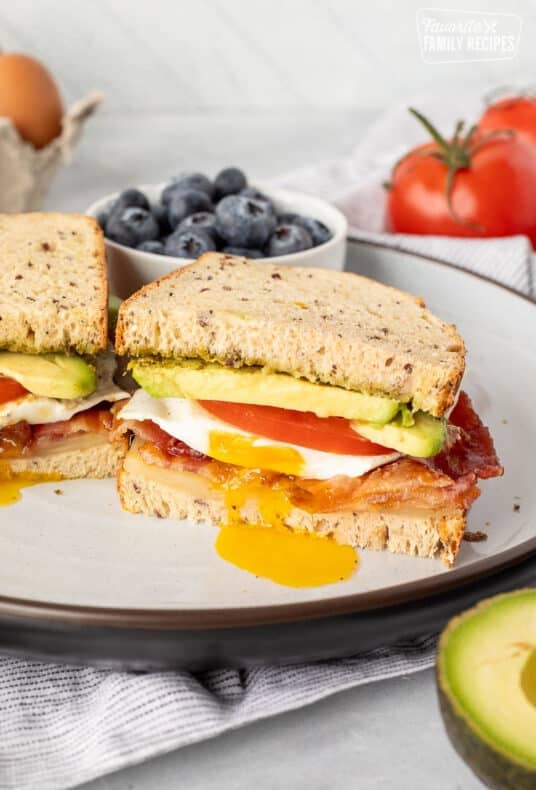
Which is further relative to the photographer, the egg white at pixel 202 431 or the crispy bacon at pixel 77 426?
the crispy bacon at pixel 77 426

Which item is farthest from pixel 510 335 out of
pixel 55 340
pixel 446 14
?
pixel 446 14

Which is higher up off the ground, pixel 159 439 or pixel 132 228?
pixel 132 228

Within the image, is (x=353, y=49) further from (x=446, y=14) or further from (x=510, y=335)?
(x=510, y=335)

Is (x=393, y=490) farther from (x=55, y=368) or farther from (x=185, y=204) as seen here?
(x=185, y=204)

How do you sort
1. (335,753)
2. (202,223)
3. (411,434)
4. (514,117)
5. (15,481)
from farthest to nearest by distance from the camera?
(514,117)
(202,223)
(15,481)
(411,434)
(335,753)

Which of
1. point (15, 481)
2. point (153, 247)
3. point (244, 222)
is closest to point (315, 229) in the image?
point (244, 222)

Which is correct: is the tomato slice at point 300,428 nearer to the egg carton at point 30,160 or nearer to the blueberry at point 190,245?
the blueberry at point 190,245

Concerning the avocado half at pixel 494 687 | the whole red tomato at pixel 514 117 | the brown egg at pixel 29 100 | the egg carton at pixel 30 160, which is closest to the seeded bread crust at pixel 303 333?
the avocado half at pixel 494 687
